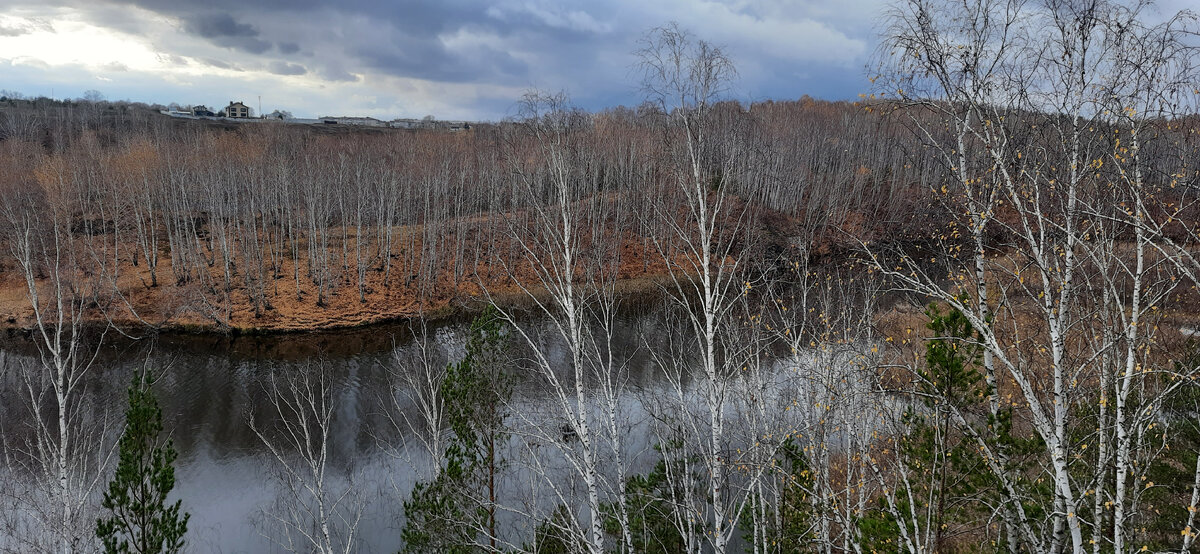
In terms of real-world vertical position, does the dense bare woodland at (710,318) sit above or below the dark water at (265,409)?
above

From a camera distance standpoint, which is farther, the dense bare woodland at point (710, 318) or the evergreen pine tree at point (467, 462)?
the evergreen pine tree at point (467, 462)

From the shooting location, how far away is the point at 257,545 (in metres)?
13.7

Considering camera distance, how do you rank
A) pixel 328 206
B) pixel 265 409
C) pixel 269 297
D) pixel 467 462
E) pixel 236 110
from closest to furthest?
1. pixel 467 462
2. pixel 265 409
3. pixel 269 297
4. pixel 328 206
5. pixel 236 110

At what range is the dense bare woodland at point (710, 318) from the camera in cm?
602

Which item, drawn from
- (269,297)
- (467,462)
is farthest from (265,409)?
(269,297)

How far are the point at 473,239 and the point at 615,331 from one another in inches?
664

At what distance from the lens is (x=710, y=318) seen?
7.13 m

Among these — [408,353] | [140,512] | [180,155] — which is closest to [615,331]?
[408,353]

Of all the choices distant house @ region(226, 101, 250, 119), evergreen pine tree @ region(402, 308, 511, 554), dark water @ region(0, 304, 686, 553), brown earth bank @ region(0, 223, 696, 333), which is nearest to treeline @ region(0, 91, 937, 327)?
brown earth bank @ region(0, 223, 696, 333)

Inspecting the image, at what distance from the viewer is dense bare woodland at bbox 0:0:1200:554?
19.8 ft

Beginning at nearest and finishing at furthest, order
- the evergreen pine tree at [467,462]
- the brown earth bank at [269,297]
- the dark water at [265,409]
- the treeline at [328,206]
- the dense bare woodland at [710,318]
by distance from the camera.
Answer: the dense bare woodland at [710,318]
the evergreen pine tree at [467,462]
the dark water at [265,409]
the brown earth bank at [269,297]
the treeline at [328,206]

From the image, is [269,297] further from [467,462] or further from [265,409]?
[467,462]

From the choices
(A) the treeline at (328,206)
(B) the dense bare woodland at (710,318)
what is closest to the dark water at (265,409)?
(B) the dense bare woodland at (710,318)

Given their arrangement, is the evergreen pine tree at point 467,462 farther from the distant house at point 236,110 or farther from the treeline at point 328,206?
the distant house at point 236,110
